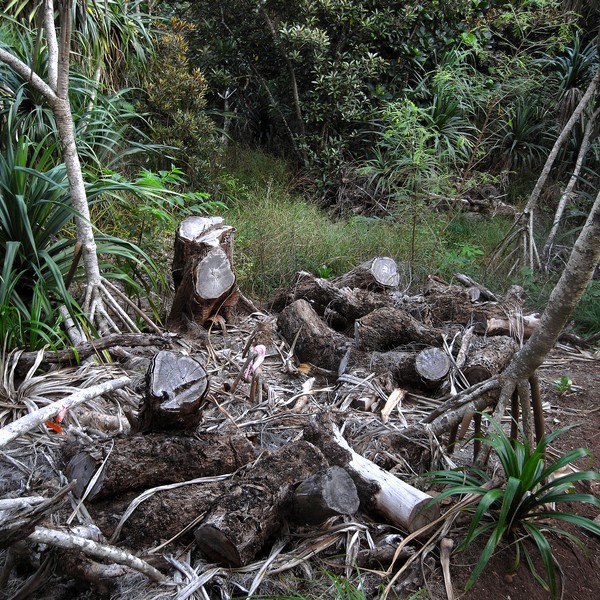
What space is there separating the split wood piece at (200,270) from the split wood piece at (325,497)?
228cm

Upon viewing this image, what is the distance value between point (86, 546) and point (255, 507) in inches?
26.5

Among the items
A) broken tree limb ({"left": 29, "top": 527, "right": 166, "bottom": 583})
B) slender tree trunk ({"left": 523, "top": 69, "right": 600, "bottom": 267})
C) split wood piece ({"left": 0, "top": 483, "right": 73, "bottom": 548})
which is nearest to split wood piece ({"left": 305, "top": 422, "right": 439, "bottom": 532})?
broken tree limb ({"left": 29, "top": 527, "right": 166, "bottom": 583})

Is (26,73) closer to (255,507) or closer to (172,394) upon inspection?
(172,394)

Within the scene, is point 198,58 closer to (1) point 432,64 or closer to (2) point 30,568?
(1) point 432,64

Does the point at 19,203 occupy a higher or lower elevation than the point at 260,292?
higher

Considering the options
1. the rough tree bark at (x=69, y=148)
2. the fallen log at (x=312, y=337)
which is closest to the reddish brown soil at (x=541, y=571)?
the fallen log at (x=312, y=337)

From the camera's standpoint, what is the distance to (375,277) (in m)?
5.24

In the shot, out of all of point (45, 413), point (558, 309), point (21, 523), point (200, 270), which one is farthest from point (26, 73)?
point (558, 309)

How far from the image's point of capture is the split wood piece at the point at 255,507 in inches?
92.8

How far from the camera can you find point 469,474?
2.96 meters

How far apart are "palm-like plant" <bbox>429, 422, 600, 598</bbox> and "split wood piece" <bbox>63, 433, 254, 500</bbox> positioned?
3.10 feet

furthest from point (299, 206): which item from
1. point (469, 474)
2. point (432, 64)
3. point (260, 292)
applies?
point (469, 474)

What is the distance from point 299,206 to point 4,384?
4.69m

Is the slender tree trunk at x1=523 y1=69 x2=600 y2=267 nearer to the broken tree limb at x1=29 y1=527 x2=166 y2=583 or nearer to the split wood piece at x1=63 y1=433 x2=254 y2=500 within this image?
the split wood piece at x1=63 y1=433 x2=254 y2=500
